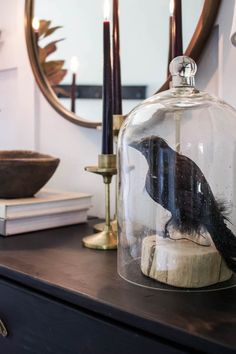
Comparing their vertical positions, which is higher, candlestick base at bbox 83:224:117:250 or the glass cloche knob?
the glass cloche knob

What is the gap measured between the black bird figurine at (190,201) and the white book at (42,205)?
36 cm

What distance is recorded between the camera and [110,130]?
0.76 meters

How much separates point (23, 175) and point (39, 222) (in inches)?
3.9

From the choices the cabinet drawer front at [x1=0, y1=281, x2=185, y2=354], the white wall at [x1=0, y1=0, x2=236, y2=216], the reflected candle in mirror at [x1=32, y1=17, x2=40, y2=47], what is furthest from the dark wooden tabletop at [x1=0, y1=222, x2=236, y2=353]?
the reflected candle in mirror at [x1=32, y1=17, x2=40, y2=47]

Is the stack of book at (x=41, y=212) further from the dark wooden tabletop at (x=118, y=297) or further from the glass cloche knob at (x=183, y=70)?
the glass cloche knob at (x=183, y=70)

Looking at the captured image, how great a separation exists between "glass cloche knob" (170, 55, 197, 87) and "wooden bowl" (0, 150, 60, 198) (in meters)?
0.38

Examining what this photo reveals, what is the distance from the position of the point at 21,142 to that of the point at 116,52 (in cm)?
56

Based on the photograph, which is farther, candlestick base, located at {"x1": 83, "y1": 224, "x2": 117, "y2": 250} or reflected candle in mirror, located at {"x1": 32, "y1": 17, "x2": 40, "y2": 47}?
reflected candle in mirror, located at {"x1": 32, "y1": 17, "x2": 40, "y2": 47}

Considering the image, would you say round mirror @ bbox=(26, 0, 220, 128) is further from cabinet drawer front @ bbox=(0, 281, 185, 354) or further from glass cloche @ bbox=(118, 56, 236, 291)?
cabinet drawer front @ bbox=(0, 281, 185, 354)

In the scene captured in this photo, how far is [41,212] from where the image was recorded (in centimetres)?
88

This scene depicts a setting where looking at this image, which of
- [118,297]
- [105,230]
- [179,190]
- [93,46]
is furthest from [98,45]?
[118,297]

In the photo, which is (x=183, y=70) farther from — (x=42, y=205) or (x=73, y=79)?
(x=73, y=79)

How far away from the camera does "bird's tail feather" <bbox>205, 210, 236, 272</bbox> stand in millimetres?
567

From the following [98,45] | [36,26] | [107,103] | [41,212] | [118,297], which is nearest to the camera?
[118,297]
